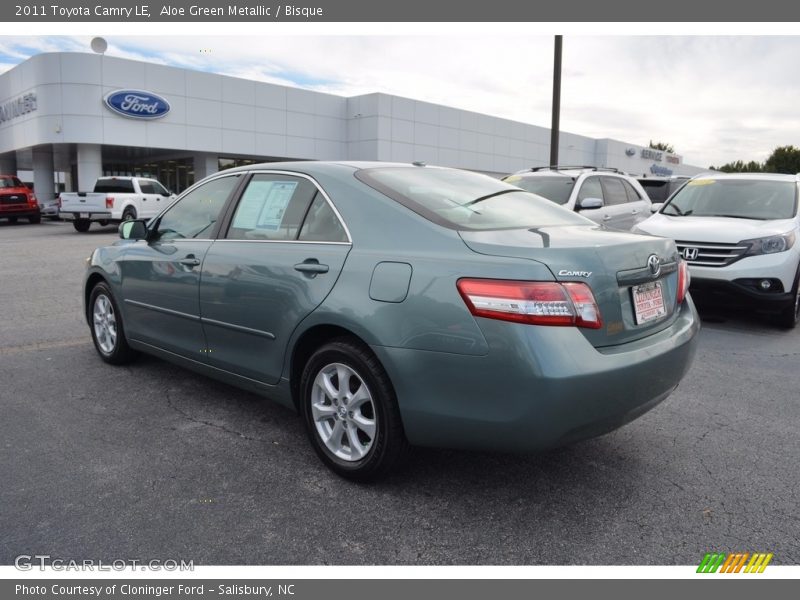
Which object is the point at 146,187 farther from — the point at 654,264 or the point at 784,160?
the point at 784,160

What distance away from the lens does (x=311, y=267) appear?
3.31 meters

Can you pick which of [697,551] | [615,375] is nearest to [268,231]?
[615,375]

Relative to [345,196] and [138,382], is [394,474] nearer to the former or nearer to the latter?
[345,196]

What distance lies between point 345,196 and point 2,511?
7.24ft

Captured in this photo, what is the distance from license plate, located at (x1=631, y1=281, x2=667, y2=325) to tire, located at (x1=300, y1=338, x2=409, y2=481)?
3.98ft

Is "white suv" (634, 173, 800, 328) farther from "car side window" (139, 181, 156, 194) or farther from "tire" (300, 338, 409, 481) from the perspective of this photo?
"car side window" (139, 181, 156, 194)

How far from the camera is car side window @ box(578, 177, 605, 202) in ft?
32.2

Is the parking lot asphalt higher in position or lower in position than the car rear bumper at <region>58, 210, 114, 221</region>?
lower

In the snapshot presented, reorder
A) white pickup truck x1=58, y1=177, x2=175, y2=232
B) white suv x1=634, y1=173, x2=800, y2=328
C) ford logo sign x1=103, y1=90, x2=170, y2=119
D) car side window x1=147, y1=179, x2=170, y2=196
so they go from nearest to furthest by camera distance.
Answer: white suv x1=634, y1=173, x2=800, y2=328, white pickup truck x1=58, y1=177, x2=175, y2=232, car side window x1=147, y1=179, x2=170, y2=196, ford logo sign x1=103, y1=90, x2=170, y2=119

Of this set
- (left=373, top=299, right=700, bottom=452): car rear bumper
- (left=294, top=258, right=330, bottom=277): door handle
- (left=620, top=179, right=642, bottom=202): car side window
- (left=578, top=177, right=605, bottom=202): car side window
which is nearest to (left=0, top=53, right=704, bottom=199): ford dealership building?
(left=620, top=179, right=642, bottom=202): car side window

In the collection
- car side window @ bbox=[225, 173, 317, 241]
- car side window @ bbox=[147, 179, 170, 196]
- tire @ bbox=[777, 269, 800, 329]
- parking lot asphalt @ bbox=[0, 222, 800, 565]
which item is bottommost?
parking lot asphalt @ bbox=[0, 222, 800, 565]

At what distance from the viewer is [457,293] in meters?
2.72

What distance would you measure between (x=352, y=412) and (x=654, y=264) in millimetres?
1645

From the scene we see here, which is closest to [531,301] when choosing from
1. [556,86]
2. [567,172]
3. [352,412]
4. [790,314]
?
[352,412]
